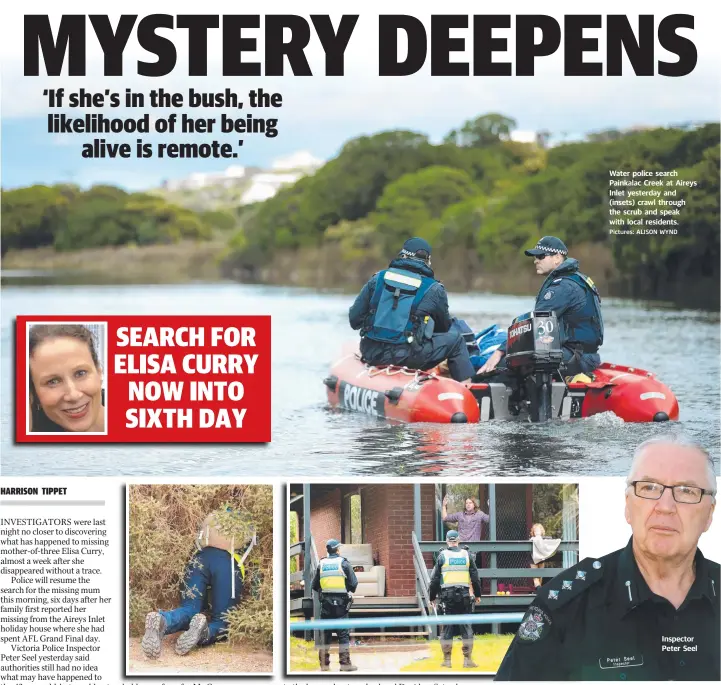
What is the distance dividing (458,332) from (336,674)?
4.26 meters

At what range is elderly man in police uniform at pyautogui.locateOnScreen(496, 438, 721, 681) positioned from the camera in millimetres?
5352

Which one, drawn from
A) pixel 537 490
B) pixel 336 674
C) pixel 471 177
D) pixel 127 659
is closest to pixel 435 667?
pixel 336 674

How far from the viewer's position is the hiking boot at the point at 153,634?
6805 millimetres

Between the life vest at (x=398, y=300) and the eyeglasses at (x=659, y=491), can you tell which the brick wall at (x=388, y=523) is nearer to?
the eyeglasses at (x=659, y=491)

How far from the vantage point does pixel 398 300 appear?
34.0ft

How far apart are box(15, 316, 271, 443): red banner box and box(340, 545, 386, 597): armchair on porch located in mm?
1181

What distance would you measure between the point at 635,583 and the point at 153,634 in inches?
97.4

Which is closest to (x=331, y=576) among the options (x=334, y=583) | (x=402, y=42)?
(x=334, y=583)

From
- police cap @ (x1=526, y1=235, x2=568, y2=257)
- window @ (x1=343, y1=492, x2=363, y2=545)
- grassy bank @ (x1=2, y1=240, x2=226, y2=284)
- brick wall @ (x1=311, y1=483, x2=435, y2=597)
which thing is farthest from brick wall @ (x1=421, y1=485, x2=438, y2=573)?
grassy bank @ (x1=2, y1=240, x2=226, y2=284)

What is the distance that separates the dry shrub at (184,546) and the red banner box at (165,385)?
1251mm

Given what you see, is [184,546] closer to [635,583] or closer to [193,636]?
[193,636]

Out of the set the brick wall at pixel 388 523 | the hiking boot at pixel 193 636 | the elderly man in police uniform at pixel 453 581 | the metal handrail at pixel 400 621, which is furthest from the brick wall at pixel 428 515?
the hiking boot at pixel 193 636

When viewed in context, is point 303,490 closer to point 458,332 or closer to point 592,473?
point 592,473

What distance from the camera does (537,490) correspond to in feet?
Result: 23.4
